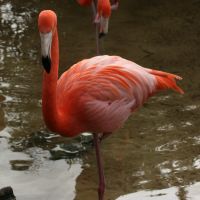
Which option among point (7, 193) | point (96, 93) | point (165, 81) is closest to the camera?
point (96, 93)

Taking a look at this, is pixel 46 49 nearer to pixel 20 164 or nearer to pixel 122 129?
pixel 20 164

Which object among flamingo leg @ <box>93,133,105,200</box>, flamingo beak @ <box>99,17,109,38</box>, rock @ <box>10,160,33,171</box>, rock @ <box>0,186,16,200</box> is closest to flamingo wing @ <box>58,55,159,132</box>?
flamingo leg @ <box>93,133,105,200</box>

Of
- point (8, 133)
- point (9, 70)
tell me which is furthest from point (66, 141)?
point (9, 70)

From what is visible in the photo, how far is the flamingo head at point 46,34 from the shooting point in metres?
2.93

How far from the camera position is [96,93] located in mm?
3465

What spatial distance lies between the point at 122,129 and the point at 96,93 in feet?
3.95

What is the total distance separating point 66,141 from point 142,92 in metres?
0.94

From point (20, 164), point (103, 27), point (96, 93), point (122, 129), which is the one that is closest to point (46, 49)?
point (96, 93)

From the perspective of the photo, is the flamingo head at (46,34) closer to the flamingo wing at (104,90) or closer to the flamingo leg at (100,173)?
the flamingo wing at (104,90)

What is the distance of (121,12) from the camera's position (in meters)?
7.23

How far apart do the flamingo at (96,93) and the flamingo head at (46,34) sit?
15 cm

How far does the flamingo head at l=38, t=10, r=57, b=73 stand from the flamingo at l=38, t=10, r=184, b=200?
0.50 ft

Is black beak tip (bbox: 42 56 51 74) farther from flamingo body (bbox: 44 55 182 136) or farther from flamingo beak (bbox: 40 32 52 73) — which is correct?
flamingo body (bbox: 44 55 182 136)

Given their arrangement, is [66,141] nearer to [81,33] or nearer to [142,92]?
[142,92]
